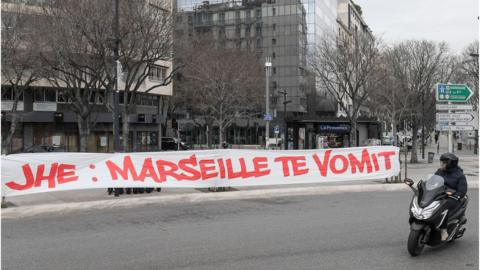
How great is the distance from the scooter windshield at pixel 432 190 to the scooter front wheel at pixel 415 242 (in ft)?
1.30

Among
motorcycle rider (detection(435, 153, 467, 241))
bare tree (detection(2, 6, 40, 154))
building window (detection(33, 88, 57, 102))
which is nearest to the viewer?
motorcycle rider (detection(435, 153, 467, 241))

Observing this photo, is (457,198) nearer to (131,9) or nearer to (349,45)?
(131,9)

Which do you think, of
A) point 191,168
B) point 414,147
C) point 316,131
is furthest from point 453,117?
point 316,131

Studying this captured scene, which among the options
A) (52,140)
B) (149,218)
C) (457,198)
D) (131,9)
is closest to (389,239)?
(457,198)

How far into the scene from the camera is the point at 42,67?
27281 mm

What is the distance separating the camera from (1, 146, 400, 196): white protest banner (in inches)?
506

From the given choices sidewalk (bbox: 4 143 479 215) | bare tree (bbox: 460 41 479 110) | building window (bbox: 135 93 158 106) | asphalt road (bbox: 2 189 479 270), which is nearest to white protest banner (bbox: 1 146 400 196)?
sidewalk (bbox: 4 143 479 215)

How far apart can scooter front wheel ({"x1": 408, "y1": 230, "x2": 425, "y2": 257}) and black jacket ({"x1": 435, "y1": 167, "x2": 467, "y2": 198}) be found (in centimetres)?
87

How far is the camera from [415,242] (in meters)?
6.52

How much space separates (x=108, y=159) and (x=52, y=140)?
36.0m

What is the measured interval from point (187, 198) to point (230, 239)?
18.6ft

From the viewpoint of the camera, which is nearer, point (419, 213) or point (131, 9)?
point (419, 213)

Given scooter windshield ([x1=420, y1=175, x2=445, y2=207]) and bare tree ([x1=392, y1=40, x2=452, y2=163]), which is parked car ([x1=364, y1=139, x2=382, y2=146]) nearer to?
bare tree ([x1=392, y1=40, x2=452, y2=163])

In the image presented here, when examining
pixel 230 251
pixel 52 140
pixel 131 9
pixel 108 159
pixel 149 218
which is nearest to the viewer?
pixel 230 251
